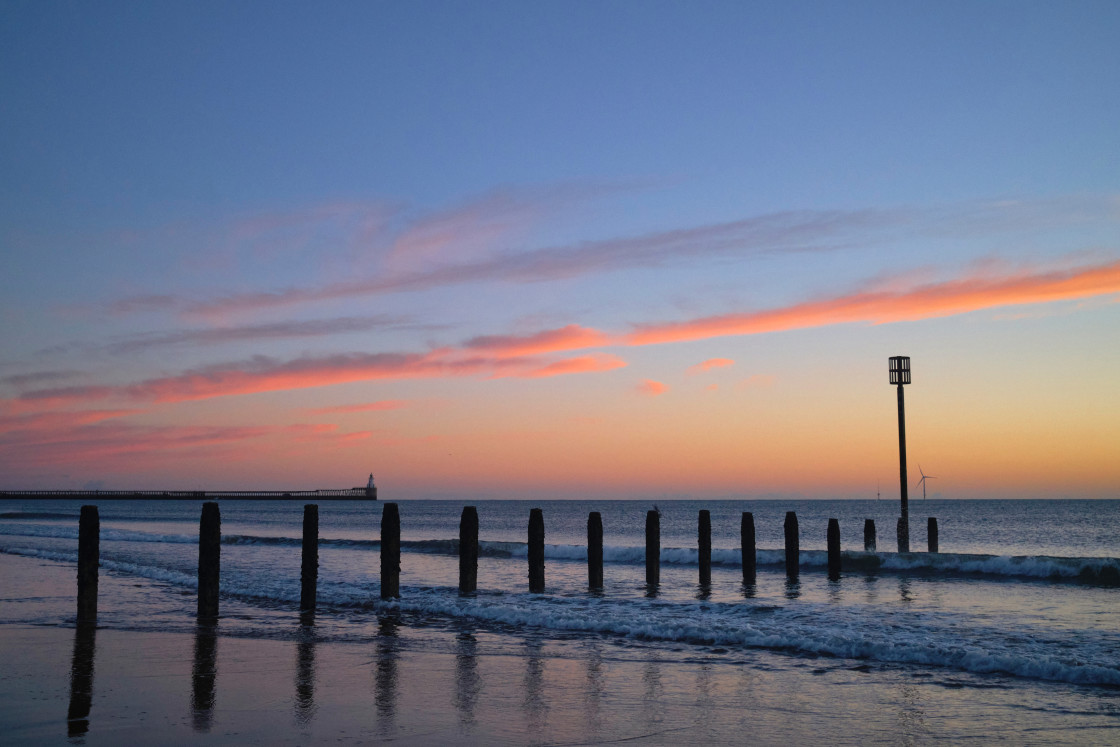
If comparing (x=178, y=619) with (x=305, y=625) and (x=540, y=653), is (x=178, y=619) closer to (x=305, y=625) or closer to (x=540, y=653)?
(x=305, y=625)

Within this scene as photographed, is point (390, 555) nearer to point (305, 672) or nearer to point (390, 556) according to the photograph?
point (390, 556)

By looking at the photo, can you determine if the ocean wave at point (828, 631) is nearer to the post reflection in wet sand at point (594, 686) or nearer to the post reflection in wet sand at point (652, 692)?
the post reflection in wet sand at point (594, 686)

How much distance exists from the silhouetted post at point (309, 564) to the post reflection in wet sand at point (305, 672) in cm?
171

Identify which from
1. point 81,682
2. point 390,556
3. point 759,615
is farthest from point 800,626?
point 81,682

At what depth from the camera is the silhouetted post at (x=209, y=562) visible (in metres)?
16.3

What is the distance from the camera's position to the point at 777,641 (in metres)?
13.4

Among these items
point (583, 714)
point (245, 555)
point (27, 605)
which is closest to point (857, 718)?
point (583, 714)

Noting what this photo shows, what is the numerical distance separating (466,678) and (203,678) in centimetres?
295

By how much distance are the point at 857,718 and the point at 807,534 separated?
6541cm

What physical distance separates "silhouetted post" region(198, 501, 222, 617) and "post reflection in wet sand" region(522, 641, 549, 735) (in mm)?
6769

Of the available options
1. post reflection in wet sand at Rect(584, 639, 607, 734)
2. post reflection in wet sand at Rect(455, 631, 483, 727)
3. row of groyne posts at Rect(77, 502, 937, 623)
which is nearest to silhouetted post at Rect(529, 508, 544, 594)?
row of groyne posts at Rect(77, 502, 937, 623)

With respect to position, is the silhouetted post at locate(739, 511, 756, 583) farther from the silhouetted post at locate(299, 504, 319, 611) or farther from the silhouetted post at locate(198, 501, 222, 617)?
the silhouetted post at locate(198, 501, 222, 617)

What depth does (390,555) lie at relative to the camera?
18719 mm

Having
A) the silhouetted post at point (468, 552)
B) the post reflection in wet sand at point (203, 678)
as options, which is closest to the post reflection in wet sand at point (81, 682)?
the post reflection in wet sand at point (203, 678)
